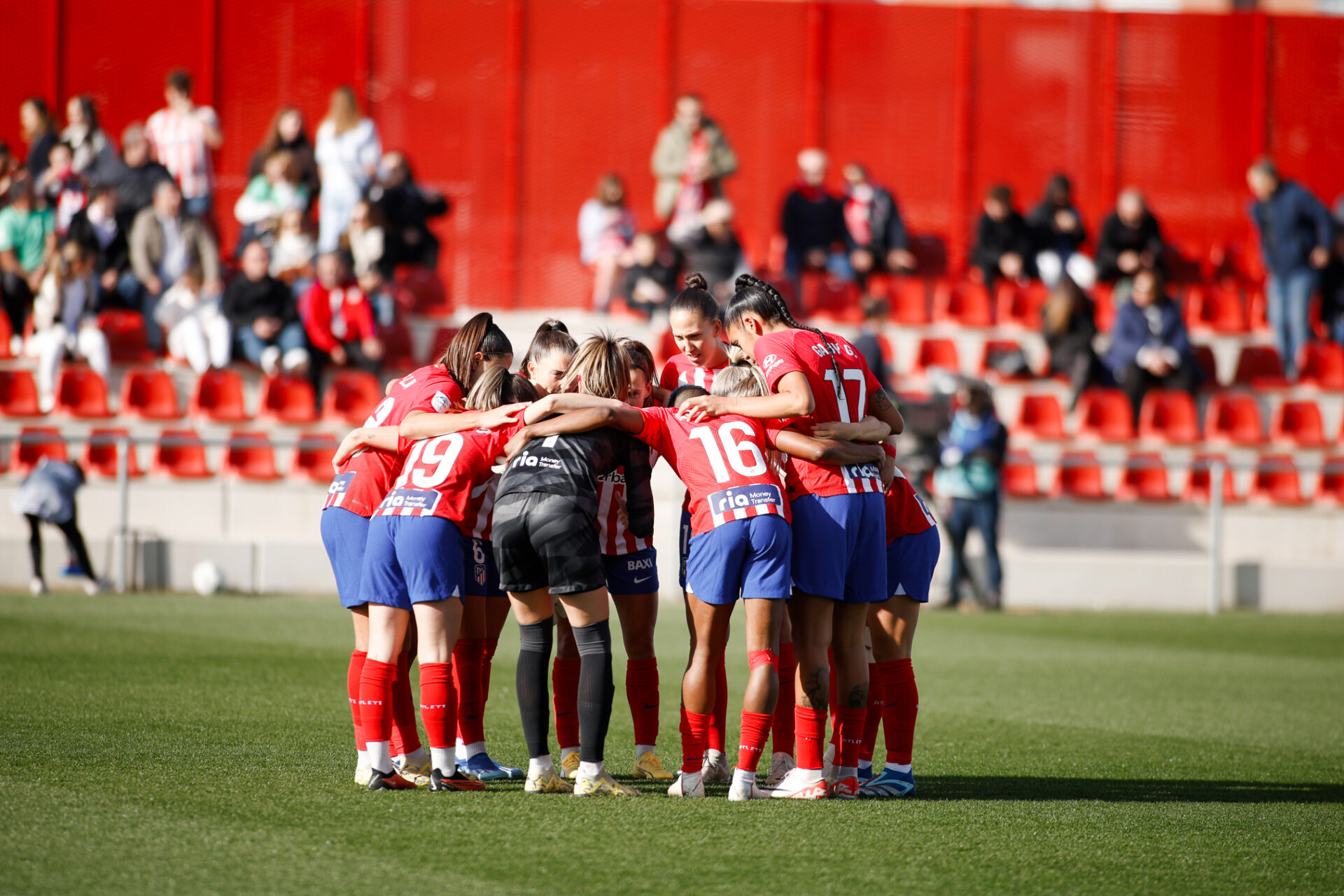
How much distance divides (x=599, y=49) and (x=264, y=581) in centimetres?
957

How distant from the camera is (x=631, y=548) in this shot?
217 inches

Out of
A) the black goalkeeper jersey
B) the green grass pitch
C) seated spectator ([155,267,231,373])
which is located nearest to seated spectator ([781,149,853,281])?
seated spectator ([155,267,231,373])

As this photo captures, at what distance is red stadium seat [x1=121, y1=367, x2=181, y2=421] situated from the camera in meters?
14.2

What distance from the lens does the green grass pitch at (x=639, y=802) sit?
4062 mm

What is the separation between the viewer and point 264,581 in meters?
12.9

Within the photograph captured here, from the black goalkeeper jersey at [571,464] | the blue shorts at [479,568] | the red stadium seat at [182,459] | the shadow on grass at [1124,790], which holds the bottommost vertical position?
the shadow on grass at [1124,790]

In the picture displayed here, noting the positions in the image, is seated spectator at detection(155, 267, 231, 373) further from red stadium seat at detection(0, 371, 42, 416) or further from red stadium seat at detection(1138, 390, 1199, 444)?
red stadium seat at detection(1138, 390, 1199, 444)

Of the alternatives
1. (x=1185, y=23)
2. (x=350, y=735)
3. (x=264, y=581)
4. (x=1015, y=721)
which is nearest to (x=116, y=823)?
(x=350, y=735)

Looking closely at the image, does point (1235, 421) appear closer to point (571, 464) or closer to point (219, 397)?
point (219, 397)

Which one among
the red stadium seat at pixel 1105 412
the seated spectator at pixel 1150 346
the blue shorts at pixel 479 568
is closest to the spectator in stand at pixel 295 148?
the red stadium seat at pixel 1105 412

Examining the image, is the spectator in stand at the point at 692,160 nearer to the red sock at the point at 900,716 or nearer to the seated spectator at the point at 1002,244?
the seated spectator at the point at 1002,244

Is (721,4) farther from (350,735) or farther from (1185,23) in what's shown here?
→ (350,735)

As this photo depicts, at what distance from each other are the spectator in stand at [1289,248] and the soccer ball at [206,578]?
12232 millimetres

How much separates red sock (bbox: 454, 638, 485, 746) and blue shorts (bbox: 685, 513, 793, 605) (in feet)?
3.51
